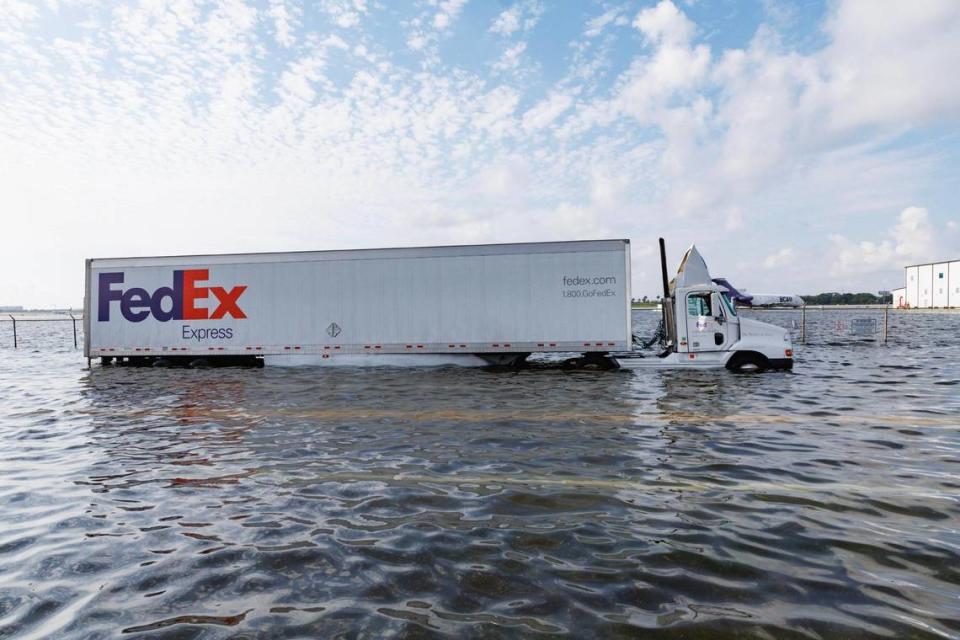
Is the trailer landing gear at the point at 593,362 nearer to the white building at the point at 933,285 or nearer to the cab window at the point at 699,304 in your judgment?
the cab window at the point at 699,304

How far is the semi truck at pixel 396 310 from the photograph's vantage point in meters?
17.9

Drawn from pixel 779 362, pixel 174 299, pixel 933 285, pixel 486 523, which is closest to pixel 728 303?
pixel 779 362

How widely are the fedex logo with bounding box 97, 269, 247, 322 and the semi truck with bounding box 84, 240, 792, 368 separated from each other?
0.04 metres

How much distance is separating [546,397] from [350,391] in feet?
16.7

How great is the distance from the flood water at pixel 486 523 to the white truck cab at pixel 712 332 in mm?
5563

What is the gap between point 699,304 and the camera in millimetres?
16547

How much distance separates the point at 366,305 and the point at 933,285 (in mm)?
137891

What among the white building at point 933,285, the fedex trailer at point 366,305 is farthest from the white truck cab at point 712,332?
the white building at point 933,285

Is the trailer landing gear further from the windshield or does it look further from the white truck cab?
the windshield

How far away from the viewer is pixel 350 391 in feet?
46.2

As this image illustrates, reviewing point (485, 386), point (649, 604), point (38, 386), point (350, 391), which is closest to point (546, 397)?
point (485, 386)

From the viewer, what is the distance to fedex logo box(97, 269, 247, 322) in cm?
2031

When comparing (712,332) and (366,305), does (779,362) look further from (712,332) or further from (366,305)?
(366,305)

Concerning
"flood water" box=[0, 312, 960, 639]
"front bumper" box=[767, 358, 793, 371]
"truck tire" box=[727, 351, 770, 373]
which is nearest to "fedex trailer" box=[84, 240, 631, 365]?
"truck tire" box=[727, 351, 770, 373]
